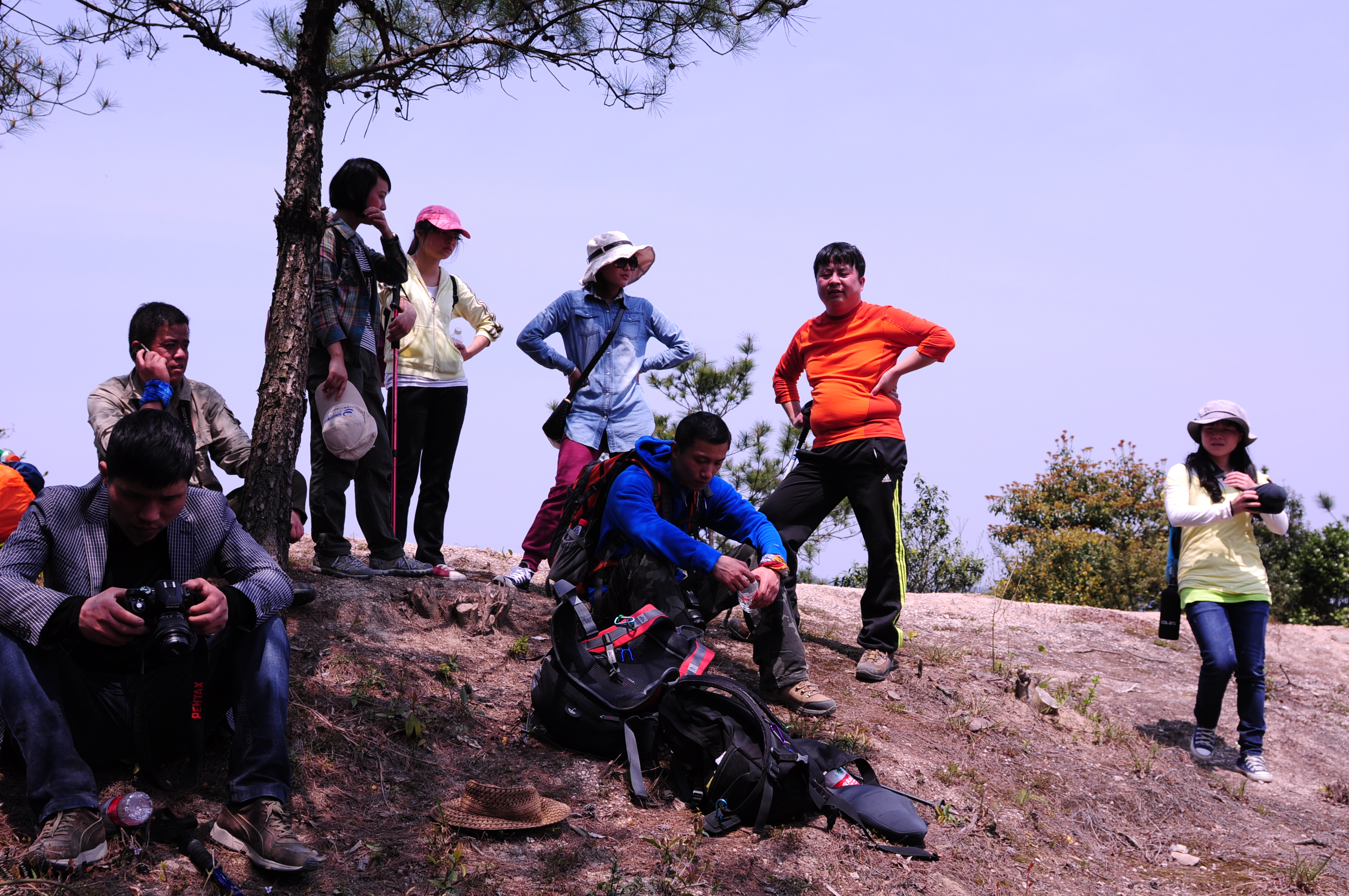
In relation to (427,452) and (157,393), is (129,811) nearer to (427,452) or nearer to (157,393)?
(157,393)

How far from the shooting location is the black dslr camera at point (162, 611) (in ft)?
9.27

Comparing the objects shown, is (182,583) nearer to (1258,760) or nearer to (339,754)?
(339,754)

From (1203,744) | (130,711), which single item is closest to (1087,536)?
(1203,744)

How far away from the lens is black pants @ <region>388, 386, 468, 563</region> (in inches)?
214

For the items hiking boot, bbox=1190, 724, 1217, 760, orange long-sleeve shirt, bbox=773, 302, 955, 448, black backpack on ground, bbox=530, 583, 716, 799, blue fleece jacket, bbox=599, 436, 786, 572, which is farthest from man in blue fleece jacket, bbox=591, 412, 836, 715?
hiking boot, bbox=1190, 724, 1217, 760

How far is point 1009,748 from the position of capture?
201 inches

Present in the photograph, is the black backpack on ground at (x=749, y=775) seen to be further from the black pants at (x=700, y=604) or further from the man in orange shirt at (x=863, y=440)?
the man in orange shirt at (x=863, y=440)

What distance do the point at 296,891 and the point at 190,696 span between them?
67 centimetres

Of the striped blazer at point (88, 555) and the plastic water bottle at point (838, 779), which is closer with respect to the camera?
the striped blazer at point (88, 555)

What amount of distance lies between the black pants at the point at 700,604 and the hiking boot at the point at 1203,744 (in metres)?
2.40

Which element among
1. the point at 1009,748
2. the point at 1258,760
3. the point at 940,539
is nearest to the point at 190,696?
the point at 1009,748

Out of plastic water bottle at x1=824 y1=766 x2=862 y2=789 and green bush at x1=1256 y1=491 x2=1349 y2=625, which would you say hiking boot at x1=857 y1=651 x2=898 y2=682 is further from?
green bush at x1=1256 y1=491 x2=1349 y2=625

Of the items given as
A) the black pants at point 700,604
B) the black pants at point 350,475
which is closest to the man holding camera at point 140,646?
the black pants at point 700,604

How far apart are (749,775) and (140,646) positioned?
77.9 inches
